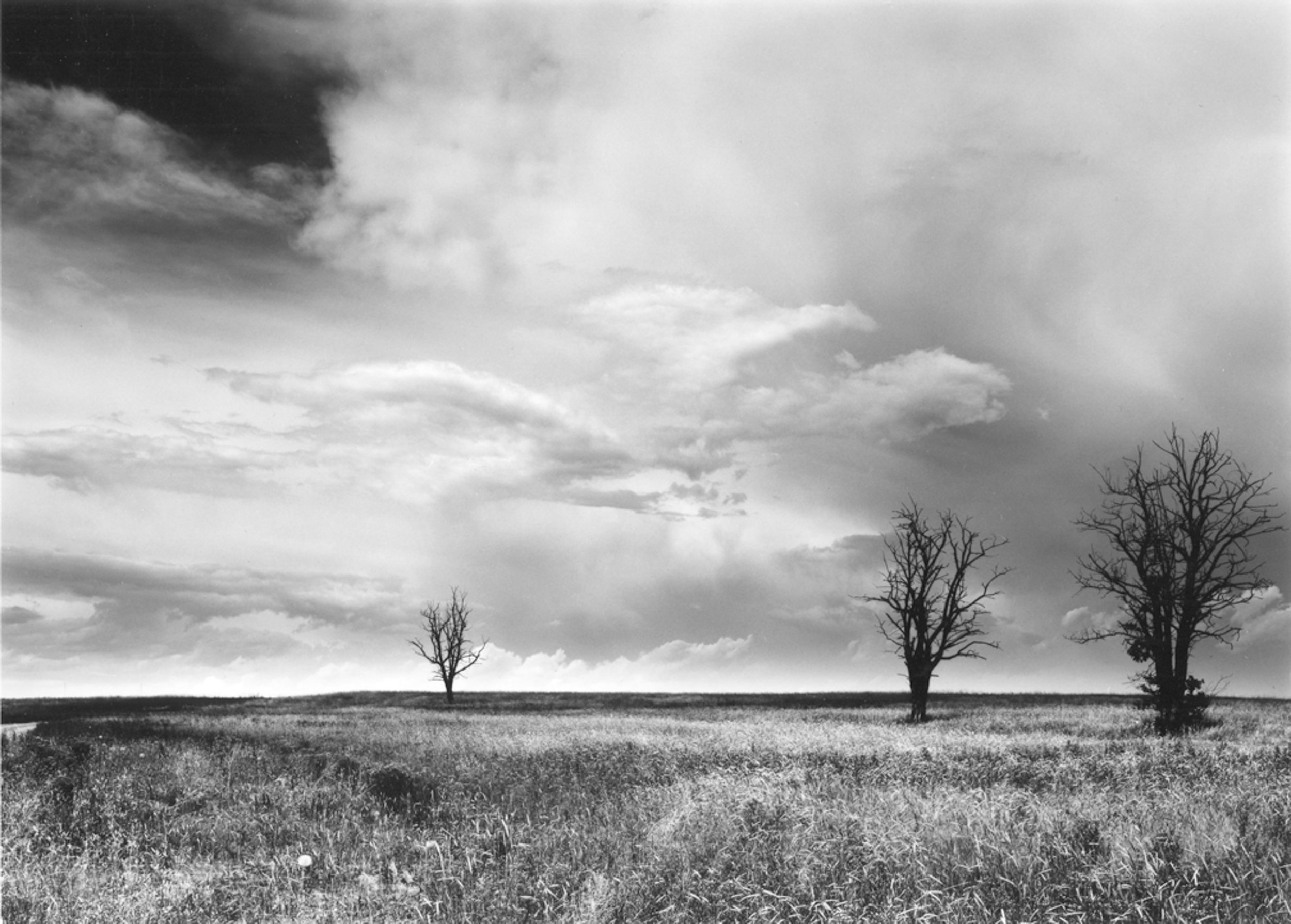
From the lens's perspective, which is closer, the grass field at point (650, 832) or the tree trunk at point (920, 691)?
the grass field at point (650, 832)

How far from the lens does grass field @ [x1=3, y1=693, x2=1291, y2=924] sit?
21.8 feet

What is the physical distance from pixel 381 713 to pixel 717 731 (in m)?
21.4

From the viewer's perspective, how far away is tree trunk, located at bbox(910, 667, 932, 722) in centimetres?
3347

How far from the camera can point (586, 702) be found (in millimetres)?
54594

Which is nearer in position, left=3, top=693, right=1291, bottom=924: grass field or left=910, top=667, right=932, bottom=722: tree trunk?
left=3, top=693, right=1291, bottom=924: grass field

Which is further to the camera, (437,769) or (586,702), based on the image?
(586,702)

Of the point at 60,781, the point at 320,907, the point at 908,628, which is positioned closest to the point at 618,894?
the point at 320,907

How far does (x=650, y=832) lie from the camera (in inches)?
340

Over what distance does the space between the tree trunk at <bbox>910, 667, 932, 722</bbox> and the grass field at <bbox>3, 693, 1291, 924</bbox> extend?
14.1 meters

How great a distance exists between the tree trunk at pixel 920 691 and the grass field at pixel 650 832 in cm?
1406

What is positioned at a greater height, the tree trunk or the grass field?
the grass field

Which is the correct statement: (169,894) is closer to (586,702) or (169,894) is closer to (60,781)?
(60,781)

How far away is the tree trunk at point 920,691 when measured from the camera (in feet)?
110

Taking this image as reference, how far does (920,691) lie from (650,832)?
1126 inches
